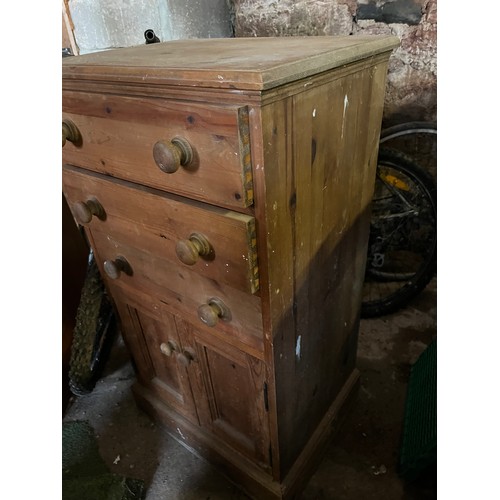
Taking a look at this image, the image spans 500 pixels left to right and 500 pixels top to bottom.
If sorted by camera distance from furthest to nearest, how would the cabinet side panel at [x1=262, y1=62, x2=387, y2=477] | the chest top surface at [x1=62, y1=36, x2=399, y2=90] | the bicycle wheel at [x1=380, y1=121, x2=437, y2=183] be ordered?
the bicycle wheel at [x1=380, y1=121, x2=437, y2=183], the cabinet side panel at [x1=262, y1=62, x2=387, y2=477], the chest top surface at [x1=62, y1=36, x2=399, y2=90]

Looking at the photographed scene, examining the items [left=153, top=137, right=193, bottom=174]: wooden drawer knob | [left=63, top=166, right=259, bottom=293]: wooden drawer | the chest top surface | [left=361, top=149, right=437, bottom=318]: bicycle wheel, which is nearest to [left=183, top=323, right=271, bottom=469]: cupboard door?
[left=63, top=166, right=259, bottom=293]: wooden drawer

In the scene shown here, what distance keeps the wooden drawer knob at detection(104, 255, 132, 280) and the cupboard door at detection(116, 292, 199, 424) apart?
0.12m

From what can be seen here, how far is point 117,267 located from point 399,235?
125 cm

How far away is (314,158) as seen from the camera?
31.4 inches

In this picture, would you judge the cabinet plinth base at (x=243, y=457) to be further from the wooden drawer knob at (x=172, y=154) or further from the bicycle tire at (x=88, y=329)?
the wooden drawer knob at (x=172, y=154)

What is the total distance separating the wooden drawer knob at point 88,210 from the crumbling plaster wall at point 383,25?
1.00 metres

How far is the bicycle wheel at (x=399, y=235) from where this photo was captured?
1672mm

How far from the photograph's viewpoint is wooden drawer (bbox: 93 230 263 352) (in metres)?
0.88

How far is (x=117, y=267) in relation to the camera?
1.08 m

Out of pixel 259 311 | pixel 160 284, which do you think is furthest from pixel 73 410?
pixel 259 311

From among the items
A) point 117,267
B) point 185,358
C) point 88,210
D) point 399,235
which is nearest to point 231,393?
point 185,358

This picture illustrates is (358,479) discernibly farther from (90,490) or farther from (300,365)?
(90,490)

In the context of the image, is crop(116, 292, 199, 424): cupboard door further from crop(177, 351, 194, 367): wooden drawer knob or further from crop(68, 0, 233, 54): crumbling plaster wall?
crop(68, 0, 233, 54): crumbling plaster wall

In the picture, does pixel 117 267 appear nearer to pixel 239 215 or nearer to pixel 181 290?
pixel 181 290
